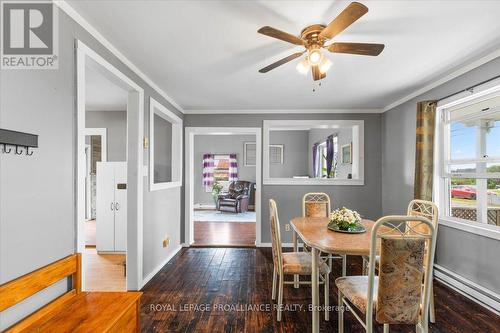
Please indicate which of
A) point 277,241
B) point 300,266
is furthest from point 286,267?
point 277,241

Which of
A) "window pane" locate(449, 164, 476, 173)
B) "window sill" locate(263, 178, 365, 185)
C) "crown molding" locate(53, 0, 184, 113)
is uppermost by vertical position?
"crown molding" locate(53, 0, 184, 113)

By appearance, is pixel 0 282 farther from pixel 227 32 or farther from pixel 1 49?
pixel 227 32

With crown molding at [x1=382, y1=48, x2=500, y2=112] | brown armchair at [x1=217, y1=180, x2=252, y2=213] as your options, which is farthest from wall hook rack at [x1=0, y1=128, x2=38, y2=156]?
brown armchair at [x1=217, y1=180, x2=252, y2=213]

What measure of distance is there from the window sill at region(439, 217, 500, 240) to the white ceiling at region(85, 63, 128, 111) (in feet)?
14.0

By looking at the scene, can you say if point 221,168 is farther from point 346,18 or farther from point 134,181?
point 346,18

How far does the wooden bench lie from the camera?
1276 millimetres

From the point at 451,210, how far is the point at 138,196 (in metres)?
3.77

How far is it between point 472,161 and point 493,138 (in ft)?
0.97

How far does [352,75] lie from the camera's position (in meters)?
2.80

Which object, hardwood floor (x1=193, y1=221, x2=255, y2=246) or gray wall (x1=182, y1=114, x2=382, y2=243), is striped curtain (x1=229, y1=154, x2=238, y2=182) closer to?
hardwood floor (x1=193, y1=221, x2=255, y2=246)

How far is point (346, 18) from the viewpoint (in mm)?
1410

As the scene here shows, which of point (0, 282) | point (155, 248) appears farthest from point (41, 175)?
point (155, 248)

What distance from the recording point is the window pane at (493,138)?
2422mm

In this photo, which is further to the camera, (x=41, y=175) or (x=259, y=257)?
(x=259, y=257)
